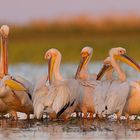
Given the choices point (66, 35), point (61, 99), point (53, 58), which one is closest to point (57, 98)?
point (61, 99)

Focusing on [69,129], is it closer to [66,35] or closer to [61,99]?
[61,99]

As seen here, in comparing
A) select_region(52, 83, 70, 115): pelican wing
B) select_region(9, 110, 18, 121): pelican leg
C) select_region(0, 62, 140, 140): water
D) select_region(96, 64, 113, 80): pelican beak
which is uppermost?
select_region(96, 64, 113, 80): pelican beak

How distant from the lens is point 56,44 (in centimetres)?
3512

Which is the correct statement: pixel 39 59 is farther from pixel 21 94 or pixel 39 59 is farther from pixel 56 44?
pixel 21 94

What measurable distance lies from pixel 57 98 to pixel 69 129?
1.10m

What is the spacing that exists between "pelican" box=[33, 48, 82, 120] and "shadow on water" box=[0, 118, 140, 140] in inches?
6.7

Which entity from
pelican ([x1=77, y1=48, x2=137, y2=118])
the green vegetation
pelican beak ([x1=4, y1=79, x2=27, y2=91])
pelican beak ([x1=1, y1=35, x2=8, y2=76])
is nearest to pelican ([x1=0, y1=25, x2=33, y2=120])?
pelican beak ([x1=4, y1=79, x2=27, y2=91])

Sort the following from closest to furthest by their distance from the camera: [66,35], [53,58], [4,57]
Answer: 1. [53,58]
2. [4,57]
3. [66,35]

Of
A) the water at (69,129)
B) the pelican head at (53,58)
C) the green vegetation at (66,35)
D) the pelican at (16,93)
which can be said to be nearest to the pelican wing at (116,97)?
the water at (69,129)

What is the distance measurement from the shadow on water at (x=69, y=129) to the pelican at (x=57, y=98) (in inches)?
6.7

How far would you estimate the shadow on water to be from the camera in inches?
435

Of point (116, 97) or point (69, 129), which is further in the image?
point (116, 97)

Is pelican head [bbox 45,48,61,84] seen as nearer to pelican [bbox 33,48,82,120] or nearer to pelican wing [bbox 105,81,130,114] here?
pelican [bbox 33,48,82,120]

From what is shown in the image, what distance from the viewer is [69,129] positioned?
11789mm
